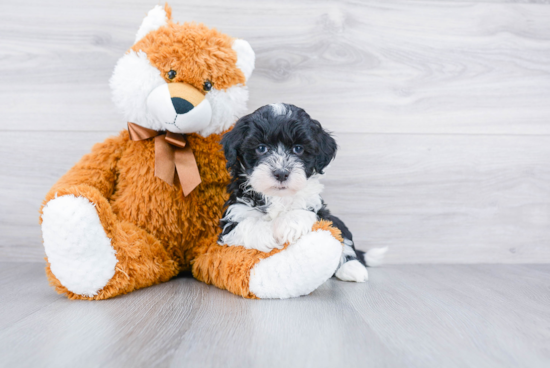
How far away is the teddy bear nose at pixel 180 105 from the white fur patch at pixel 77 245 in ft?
1.26

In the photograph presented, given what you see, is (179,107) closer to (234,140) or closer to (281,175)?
(234,140)

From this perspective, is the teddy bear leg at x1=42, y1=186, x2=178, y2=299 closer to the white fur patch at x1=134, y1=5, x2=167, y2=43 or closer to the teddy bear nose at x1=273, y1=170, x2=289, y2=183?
the teddy bear nose at x1=273, y1=170, x2=289, y2=183

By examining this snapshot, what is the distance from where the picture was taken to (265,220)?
1.33 metres

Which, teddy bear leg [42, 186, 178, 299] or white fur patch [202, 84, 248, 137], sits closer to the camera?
teddy bear leg [42, 186, 178, 299]

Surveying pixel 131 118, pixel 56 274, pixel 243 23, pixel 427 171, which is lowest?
pixel 56 274

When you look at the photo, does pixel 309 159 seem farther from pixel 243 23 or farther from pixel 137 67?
pixel 243 23

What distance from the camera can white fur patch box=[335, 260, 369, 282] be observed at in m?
1.51

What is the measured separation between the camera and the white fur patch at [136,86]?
1354mm

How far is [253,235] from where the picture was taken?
126 cm

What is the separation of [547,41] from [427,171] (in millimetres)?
824

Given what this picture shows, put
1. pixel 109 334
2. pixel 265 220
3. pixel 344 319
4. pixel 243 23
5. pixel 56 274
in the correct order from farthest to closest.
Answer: pixel 243 23
pixel 265 220
pixel 56 274
pixel 344 319
pixel 109 334

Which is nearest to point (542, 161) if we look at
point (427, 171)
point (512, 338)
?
point (427, 171)

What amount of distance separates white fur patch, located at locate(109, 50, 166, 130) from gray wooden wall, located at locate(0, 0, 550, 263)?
440 mm

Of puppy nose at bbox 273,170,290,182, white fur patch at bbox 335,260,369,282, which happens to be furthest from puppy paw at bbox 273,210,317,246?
white fur patch at bbox 335,260,369,282
